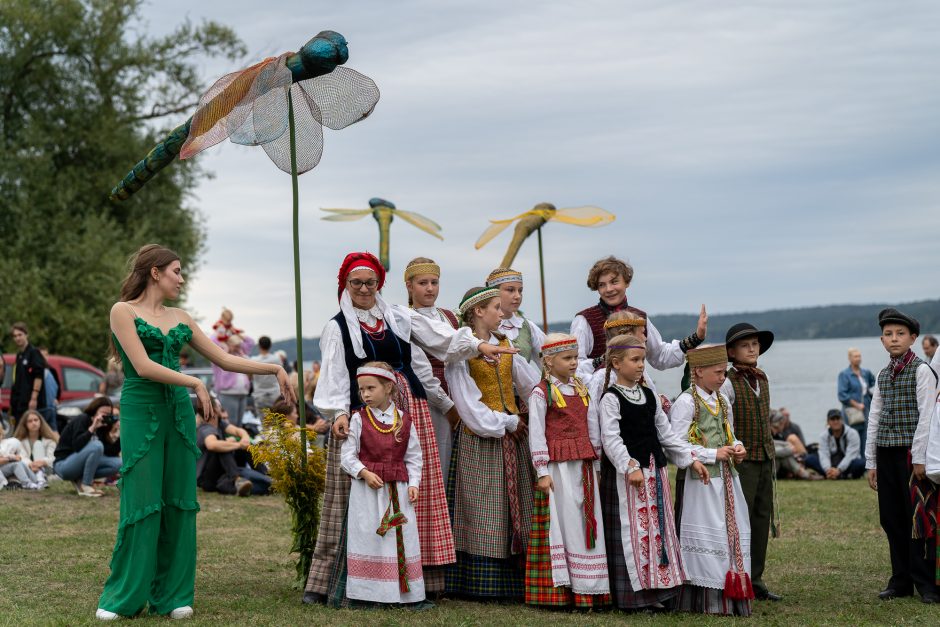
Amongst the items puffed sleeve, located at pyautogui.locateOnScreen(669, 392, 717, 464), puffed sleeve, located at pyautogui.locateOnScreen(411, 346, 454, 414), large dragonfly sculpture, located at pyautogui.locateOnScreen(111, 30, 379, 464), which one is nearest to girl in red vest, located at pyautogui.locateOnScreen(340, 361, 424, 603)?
puffed sleeve, located at pyautogui.locateOnScreen(411, 346, 454, 414)

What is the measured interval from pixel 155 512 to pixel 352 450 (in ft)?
3.55

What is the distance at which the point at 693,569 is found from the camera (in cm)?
632

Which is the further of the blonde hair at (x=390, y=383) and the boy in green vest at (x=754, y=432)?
the boy in green vest at (x=754, y=432)

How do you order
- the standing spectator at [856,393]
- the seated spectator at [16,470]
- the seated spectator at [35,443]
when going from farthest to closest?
the standing spectator at [856,393]
the seated spectator at [35,443]
the seated spectator at [16,470]

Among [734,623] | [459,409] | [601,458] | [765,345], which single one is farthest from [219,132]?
[734,623]

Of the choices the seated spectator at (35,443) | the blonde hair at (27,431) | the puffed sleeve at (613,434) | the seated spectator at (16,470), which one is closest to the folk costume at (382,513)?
the puffed sleeve at (613,434)

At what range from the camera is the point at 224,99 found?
6648 millimetres

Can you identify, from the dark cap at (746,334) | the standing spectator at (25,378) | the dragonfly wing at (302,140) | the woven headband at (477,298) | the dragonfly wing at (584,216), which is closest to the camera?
the woven headband at (477,298)

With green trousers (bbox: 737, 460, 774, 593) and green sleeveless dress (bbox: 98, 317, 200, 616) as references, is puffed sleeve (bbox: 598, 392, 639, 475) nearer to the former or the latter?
green trousers (bbox: 737, 460, 774, 593)

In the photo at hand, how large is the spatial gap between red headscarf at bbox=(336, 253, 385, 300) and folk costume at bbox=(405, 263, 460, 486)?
1.30 ft

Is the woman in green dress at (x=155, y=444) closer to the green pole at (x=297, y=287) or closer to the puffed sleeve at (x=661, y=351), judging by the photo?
the green pole at (x=297, y=287)

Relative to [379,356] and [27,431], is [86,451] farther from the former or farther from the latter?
[379,356]

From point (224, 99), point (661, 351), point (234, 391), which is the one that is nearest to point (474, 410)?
point (661, 351)

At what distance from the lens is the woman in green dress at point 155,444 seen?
571 centimetres
